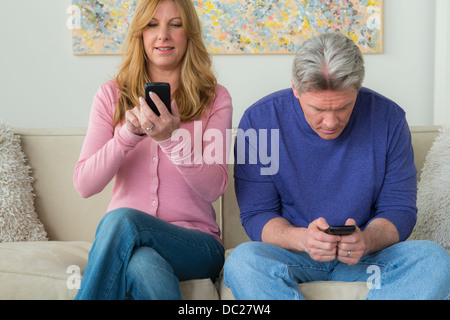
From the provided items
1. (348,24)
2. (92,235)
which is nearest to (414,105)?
(348,24)

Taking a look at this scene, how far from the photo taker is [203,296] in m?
1.45

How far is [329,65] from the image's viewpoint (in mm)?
1378

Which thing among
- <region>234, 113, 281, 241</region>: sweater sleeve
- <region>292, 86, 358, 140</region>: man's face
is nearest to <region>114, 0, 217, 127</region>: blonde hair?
<region>234, 113, 281, 241</region>: sweater sleeve

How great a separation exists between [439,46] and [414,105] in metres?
0.33

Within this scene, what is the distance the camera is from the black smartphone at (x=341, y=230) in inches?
50.7

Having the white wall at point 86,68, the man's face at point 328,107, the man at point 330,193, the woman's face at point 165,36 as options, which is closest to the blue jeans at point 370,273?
the man at point 330,193

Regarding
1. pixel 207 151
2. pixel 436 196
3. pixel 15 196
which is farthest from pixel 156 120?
pixel 436 196

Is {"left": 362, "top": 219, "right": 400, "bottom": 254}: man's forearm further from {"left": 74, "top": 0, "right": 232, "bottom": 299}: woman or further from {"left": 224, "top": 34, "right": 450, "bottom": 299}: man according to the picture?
{"left": 74, "top": 0, "right": 232, "bottom": 299}: woman

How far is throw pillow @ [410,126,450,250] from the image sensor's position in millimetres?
1837

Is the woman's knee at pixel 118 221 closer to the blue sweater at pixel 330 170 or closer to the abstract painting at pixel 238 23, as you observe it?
the blue sweater at pixel 330 170

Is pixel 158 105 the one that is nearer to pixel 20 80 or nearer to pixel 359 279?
pixel 359 279

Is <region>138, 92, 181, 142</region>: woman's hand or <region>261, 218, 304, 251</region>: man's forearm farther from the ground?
<region>138, 92, 181, 142</region>: woman's hand

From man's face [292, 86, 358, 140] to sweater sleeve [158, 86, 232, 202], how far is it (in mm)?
276
